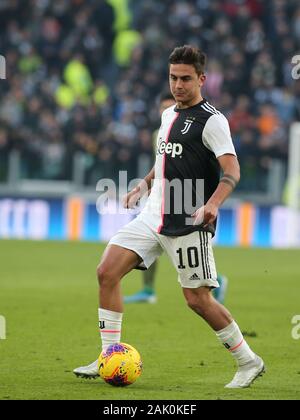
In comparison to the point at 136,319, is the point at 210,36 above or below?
above

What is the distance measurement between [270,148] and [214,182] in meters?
15.3

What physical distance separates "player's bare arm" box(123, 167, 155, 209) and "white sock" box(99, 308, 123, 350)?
0.87m

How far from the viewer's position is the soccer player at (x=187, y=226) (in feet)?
24.7

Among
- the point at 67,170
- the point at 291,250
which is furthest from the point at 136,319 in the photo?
the point at 67,170

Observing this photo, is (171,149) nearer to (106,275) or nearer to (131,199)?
(131,199)

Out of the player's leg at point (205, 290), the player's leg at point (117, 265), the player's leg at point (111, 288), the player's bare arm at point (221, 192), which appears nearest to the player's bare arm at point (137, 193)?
the player's leg at point (117, 265)

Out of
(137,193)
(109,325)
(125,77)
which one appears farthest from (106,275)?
(125,77)

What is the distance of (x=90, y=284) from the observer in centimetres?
1488

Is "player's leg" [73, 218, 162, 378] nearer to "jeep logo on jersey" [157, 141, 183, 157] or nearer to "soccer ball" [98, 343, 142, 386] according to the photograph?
"soccer ball" [98, 343, 142, 386]

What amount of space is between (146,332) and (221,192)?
142 inches

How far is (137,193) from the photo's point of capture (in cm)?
817

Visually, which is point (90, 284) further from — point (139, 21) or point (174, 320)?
point (139, 21)

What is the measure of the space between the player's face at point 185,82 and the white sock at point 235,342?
5.30 ft

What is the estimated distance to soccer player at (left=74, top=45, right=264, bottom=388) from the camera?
24.7ft
